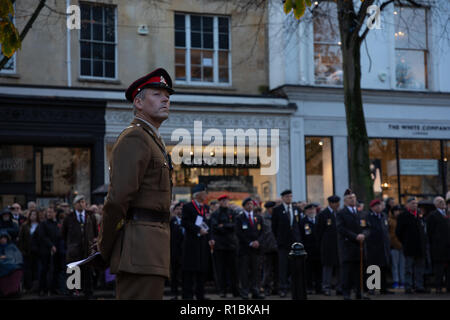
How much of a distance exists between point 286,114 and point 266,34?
2923 mm

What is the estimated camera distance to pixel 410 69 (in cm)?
2572

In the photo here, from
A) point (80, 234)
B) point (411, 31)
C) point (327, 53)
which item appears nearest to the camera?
point (80, 234)

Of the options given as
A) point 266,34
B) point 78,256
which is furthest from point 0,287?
point 266,34

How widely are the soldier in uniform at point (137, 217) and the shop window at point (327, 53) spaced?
1957 centimetres

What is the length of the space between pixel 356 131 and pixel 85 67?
30.3 feet

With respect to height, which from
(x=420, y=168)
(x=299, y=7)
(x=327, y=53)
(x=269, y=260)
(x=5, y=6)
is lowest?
(x=269, y=260)

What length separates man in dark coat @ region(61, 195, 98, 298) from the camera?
1509 cm

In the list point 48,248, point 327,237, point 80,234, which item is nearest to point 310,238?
point 327,237

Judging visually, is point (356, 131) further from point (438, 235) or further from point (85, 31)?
point (85, 31)

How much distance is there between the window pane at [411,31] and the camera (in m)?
25.2

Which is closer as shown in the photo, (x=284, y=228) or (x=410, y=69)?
(x=284, y=228)

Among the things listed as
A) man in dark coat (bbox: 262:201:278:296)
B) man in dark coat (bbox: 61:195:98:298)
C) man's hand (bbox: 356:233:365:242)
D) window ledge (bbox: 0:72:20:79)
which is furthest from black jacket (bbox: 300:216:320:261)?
window ledge (bbox: 0:72:20:79)

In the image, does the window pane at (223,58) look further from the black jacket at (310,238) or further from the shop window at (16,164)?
the black jacket at (310,238)
